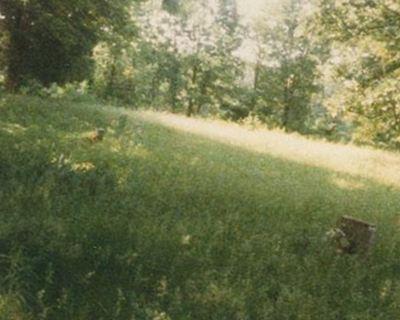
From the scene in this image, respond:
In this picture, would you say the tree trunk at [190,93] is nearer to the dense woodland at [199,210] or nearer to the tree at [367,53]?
the dense woodland at [199,210]

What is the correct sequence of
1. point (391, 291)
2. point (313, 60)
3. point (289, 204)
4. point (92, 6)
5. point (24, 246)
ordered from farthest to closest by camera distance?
point (313, 60)
point (92, 6)
point (289, 204)
point (391, 291)
point (24, 246)

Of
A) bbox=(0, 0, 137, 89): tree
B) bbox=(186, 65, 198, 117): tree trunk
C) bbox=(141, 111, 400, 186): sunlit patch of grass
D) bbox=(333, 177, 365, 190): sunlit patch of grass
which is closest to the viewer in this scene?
bbox=(333, 177, 365, 190): sunlit patch of grass

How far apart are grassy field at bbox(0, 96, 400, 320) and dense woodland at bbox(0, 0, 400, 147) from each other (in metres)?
5.68

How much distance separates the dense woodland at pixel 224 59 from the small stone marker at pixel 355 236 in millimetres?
7673

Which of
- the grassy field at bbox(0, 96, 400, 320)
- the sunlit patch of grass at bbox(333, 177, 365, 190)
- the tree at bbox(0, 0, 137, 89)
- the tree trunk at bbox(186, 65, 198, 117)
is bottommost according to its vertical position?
the tree trunk at bbox(186, 65, 198, 117)

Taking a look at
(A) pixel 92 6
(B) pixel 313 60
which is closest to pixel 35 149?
(A) pixel 92 6

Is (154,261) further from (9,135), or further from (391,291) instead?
(9,135)

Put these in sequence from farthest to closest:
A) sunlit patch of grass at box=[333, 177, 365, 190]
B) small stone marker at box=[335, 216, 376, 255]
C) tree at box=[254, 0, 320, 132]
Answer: tree at box=[254, 0, 320, 132], sunlit patch of grass at box=[333, 177, 365, 190], small stone marker at box=[335, 216, 376, 255]

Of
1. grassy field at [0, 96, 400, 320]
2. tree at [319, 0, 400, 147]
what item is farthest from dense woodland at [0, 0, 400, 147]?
grassy field at [0, 96, 400, 320]

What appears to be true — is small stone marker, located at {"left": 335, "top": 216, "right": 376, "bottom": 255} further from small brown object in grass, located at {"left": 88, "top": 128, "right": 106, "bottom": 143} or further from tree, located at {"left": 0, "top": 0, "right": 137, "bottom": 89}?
tree, located at {"left": 0, "top": 0, "right": 137, "bottom": 89}

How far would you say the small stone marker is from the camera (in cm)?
854

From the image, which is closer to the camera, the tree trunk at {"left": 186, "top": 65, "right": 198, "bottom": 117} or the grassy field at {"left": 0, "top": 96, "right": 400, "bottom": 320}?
the grassy field at {"left": 0, "top": 96, "right": 400, "bottom": 320}

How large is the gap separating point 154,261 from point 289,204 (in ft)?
14.8

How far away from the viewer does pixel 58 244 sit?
690 centimetres
